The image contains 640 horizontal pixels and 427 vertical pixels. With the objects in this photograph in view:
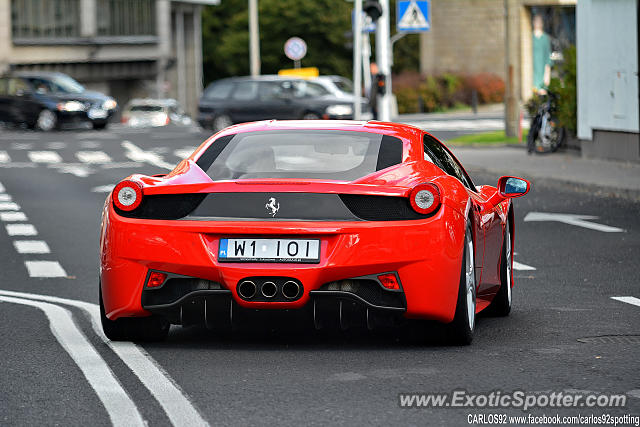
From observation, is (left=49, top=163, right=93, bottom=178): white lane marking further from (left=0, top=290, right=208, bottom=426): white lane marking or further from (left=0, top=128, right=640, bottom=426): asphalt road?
(left=0, top=290, right=208, bottom=426): white lane marking

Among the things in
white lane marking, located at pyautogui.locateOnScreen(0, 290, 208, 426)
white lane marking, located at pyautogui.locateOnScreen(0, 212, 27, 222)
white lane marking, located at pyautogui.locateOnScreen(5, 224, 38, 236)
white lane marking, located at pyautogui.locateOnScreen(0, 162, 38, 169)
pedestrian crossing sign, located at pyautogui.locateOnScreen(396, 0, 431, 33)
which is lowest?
white lane marking, located at pyautogui.locateOnScreen(5, 224, 38, 236)

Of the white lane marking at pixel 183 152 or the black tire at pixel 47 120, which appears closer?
the white lane marking at pixel 183 152

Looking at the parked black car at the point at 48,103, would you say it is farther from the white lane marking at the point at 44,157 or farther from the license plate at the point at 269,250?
the license plate at the point at 269,250

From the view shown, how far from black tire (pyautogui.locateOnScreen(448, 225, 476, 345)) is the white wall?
17.2 metres

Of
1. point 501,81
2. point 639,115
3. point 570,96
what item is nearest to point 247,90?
point 570,96

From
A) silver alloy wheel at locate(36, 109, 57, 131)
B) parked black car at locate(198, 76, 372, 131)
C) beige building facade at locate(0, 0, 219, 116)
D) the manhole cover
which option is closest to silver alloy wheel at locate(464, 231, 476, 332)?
the manhole cover

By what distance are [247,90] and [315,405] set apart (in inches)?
1472

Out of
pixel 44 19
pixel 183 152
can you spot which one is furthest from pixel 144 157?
pixel 44 19

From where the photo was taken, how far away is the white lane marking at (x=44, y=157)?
30309mm

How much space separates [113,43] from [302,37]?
17.1 m

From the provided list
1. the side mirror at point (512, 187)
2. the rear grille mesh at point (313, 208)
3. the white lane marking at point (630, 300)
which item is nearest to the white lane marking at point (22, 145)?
the white lane marking at point (630, 300)

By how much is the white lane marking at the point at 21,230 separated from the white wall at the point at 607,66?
11.6 meters

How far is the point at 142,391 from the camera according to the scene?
6.68 meters

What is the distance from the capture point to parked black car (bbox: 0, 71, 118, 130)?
44.8 meters
